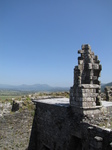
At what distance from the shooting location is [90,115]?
8.47 meters

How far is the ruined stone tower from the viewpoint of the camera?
8523mm

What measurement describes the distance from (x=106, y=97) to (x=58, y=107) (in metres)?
6.77

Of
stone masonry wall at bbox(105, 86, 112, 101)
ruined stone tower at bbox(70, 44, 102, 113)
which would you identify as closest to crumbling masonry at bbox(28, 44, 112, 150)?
ruined stone tower at bbox(70, 44, 102, 113)

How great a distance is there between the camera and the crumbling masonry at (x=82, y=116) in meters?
7.55

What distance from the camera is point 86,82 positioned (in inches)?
368

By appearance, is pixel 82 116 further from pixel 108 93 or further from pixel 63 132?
pixel 108 93

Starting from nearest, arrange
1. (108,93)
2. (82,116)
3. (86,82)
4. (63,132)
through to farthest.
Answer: (82,116) < (86,82) < (63,132) < (108,93)

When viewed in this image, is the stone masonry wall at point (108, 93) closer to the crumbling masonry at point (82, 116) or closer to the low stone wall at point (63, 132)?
the crumbling masonry at point (82, 116)

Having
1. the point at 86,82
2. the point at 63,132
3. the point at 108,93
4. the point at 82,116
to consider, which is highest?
the point at 86,82

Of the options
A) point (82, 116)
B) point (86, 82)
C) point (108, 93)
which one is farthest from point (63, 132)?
point (108, 93)

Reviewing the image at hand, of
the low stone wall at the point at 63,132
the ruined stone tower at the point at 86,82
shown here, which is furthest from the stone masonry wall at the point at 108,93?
the low stone wall at the point at 63,132

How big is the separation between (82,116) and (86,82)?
2.03m

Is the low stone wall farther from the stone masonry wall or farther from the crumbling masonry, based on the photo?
the stone masonry wall

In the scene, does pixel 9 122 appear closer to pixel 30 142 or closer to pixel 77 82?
pixel 30 142
